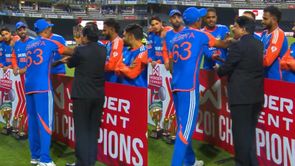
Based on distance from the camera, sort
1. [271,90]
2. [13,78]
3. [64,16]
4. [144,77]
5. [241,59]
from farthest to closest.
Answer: [64,16]
[13,78]
[144,77]
[271,90]
[241,59]

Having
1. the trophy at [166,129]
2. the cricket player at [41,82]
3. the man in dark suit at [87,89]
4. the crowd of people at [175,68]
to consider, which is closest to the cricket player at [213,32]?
the crowd of people at [175,68]

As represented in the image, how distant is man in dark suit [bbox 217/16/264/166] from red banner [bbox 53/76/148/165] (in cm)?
102

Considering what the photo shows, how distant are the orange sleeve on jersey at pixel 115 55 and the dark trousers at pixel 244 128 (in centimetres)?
181

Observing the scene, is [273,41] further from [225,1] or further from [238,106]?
[225,1]

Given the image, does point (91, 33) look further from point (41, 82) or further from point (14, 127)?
point (14, 127)

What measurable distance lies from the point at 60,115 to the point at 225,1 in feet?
125

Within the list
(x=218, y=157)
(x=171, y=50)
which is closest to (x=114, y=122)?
(x=171, y=50)

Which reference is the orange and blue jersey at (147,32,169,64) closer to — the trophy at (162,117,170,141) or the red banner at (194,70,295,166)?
the trophy at (162,117,170,141)

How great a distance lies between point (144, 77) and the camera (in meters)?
5.70

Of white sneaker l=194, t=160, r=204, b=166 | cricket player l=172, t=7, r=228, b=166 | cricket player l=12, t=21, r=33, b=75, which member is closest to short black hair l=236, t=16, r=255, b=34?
cricket player l=172, t=7, r=228, b=166

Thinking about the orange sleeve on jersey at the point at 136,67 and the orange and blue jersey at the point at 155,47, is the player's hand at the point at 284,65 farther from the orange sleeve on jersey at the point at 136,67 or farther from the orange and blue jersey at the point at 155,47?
the orange and blue jersey at the point at 155,47

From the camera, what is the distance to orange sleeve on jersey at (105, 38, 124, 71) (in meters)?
5.65

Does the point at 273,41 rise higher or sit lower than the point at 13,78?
higher

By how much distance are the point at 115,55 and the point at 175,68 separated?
94 centimetres
